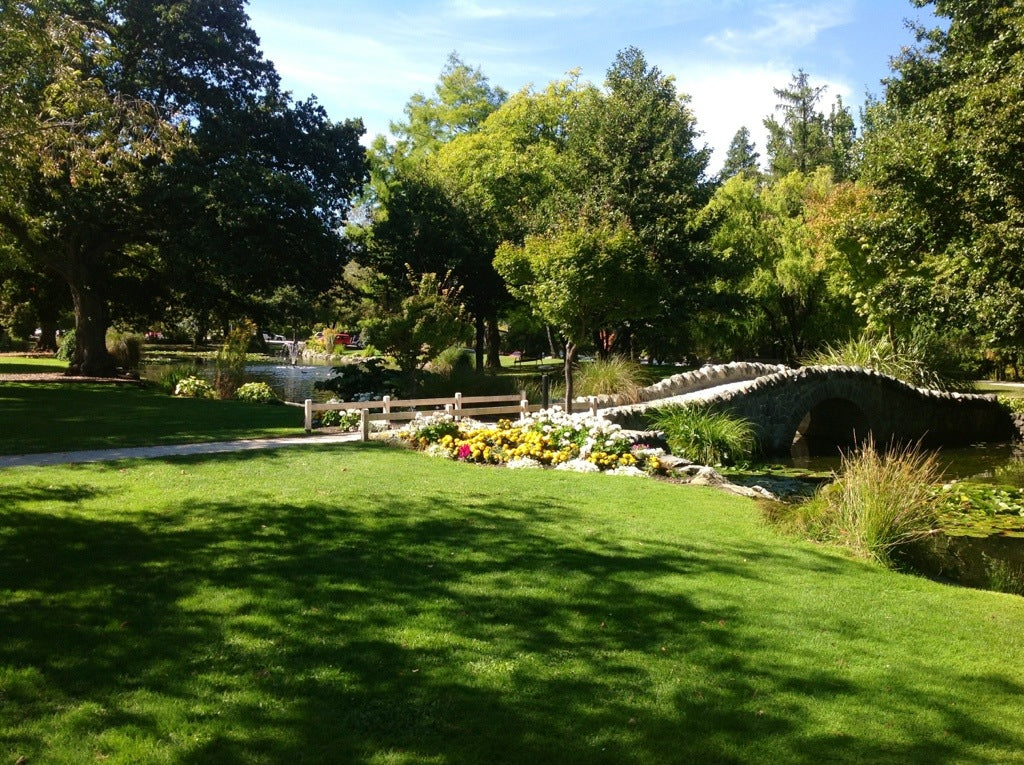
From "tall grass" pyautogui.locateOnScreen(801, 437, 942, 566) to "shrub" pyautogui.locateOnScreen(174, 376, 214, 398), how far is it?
723 inches

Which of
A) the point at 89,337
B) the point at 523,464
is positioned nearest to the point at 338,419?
the point at 523,464

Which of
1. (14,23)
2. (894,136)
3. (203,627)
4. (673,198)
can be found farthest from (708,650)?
(673,198)

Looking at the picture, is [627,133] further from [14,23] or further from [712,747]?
[712,747]

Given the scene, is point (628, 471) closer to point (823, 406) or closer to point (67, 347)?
point (823, 406)

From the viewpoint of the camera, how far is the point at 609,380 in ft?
66.1

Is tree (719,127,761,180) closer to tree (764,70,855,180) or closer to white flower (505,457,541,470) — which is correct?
tree (764,70,855,180)

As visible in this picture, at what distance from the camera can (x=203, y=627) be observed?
193 inches

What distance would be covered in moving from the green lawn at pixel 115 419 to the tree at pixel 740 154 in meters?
75.1

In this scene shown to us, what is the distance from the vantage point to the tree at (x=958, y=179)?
586 inches

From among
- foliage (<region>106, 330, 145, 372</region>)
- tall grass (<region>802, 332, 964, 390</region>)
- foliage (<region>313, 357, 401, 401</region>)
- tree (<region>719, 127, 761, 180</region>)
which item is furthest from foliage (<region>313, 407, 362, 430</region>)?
tree (<region>719, 127, 761, 180</region>)

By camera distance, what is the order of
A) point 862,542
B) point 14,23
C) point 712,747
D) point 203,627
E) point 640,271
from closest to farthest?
point 712,747
point 203,627
point 862,542
point 14,23
point 640,271

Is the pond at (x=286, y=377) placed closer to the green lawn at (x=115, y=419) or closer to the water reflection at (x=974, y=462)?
the green lawn at (x=115, y=419)

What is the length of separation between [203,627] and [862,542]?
653 cm

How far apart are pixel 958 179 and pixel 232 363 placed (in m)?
19.8
